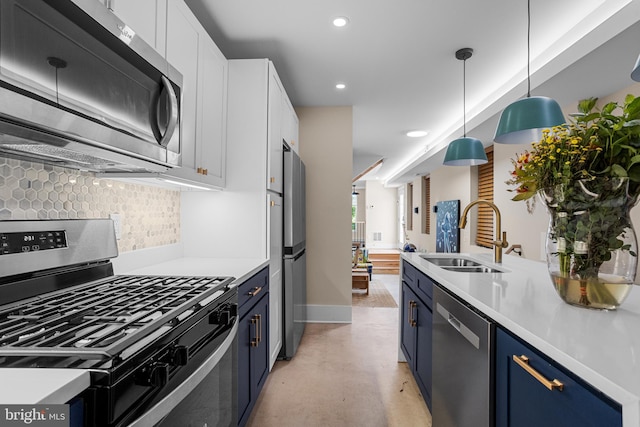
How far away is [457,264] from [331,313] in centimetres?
180

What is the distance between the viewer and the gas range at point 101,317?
2.21 ft

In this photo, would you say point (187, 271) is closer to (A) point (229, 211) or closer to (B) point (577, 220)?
(A) point (229, 211)

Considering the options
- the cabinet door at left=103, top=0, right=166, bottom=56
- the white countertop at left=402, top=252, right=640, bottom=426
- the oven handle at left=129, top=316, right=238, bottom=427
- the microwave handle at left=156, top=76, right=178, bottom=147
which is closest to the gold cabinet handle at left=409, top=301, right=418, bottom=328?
the white countertop at left=402, top=252, right=640, bottom=426

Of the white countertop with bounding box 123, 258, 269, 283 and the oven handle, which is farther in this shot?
the white countertop with bounding box 123, 258, 269, 283

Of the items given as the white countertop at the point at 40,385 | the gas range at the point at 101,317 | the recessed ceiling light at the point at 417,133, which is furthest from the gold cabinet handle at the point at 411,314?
the recessed ceiling light at the point at 417,133

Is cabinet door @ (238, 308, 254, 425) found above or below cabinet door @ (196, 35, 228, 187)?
below

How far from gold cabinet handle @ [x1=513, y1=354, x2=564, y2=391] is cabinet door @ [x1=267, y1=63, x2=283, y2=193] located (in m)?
1.78

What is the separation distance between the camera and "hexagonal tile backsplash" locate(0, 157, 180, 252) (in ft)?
3.85

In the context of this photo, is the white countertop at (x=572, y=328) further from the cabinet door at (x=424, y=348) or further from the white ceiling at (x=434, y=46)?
the white ceiling at (x=434, y=46)

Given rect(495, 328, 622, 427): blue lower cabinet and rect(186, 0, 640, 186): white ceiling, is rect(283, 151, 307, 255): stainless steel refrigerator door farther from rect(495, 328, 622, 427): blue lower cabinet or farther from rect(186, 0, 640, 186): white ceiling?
rect(495, 328, 622, 427): blue lower cabinet

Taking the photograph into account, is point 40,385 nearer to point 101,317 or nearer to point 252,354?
point 101,317

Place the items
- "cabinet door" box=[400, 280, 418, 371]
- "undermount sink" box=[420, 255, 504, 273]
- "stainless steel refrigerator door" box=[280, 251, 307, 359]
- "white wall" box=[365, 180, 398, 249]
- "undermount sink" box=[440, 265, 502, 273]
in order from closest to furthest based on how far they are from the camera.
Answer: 1. "undermount sink" box=[440, 265, 502, 273]
2. "undermount sink" box=[420, 255, 504, 273]
3. "cabinet door" box=[400, 280, 418, 371]
4. "stainless steel refrigerator door" box=[280, 251, 307, 359]
5. "white wall" box=[365, 180, 398, 249]

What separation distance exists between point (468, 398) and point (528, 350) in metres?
0.50

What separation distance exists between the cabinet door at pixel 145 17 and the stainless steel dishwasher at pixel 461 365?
175 cm
